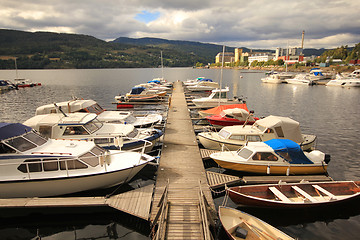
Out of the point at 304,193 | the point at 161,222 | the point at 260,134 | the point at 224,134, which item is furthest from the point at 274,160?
the point at 161,222

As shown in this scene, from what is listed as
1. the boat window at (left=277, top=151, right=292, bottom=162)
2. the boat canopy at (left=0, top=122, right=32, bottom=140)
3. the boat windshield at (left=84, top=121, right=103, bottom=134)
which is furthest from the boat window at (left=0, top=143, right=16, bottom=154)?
the boat window at (left=277, top=151, right=292, bottom=162)

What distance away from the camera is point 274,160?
15.2 metres

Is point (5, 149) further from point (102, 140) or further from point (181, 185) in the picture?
point (181, 185)

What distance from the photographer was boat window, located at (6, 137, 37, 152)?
12283mm

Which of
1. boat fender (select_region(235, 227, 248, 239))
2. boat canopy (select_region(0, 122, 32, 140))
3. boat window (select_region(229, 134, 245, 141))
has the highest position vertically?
boat canopy (select_region(0, 122, 32, 140))

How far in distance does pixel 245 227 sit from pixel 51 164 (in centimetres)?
1119

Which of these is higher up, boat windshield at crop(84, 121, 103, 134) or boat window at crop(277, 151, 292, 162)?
boat windshield at crop(84, 121, 103, 134)

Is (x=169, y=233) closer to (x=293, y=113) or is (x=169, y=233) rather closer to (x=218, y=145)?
(x=218, y=145)

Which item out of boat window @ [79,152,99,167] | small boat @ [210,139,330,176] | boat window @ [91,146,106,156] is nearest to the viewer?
boat window @ [79,152,99,167]

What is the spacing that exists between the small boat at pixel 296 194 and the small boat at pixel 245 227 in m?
1.67

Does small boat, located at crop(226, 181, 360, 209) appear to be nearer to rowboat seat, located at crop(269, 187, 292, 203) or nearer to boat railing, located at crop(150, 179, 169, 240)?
rowboat seat, located at crop(269, 187, 292, 203)

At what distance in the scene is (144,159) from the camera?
1435 centimetres

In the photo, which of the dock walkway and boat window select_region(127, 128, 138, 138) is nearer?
the dock walkway

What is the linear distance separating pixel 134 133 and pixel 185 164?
564cm
